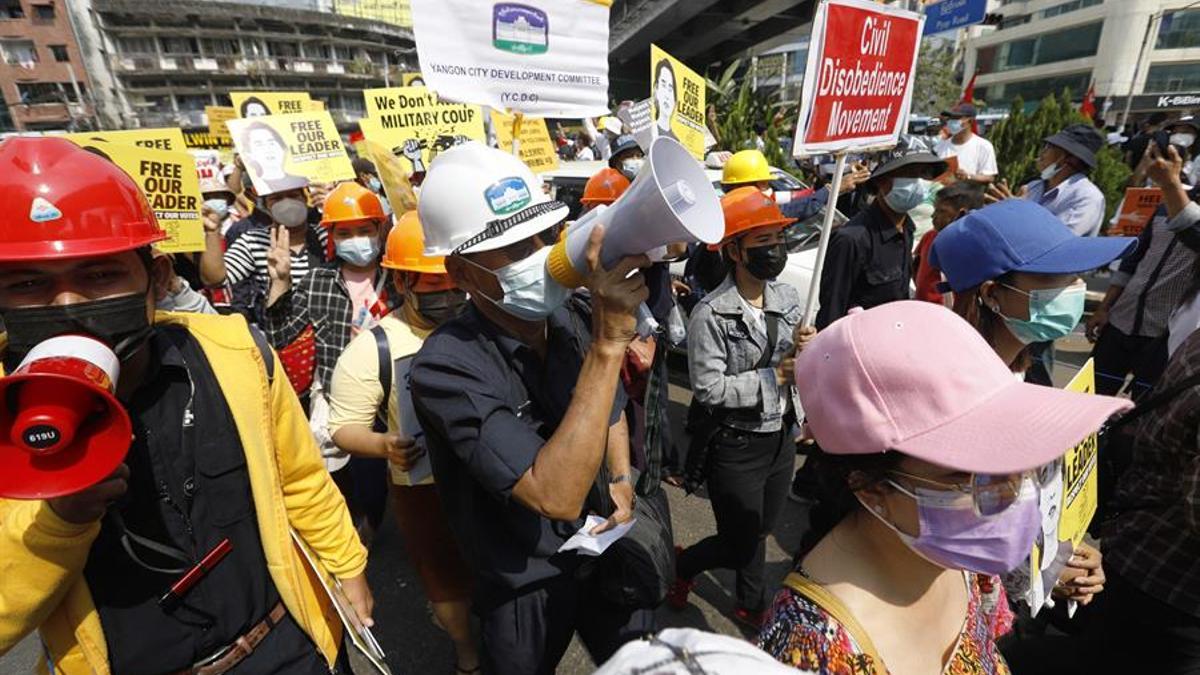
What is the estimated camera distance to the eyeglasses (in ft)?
3.85

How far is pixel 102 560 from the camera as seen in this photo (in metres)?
1.34

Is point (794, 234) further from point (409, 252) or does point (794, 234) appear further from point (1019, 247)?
point (409, 252)

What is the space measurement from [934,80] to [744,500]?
4125cm

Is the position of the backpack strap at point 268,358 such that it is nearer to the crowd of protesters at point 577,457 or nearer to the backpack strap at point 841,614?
the crowd of protesters at point 577,457

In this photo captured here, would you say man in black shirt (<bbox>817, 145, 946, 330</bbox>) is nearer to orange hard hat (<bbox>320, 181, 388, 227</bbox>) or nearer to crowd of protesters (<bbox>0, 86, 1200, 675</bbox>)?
crowd of protesters (<bbox>0, 86, 1200, 675</bbox>)

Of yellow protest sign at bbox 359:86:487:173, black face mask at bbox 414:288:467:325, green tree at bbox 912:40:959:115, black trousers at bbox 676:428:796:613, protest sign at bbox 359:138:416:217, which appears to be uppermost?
green tree at bbox 912:40:959:115

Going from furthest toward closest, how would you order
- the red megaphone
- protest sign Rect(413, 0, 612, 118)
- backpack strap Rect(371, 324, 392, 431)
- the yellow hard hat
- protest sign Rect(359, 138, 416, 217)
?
the yellow hard hat, protest sign Rect(359, 138, 416, 217), protest sign Rect(413, 0, 612, 118), backpack strap Rect(371, 324, 392, 431), the red megaphone

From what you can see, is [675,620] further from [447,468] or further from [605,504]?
[447,468]

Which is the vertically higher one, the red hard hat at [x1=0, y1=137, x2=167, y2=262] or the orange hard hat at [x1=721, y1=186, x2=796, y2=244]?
the red hard hat at [x1=0, y1=137, x2=167, y2=262]

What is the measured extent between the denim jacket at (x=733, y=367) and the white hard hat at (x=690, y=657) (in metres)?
2.01

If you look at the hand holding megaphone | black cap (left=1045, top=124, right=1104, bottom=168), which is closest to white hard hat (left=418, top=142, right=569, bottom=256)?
the hand holding megaphone

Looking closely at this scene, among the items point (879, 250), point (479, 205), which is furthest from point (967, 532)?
point (879, 250)

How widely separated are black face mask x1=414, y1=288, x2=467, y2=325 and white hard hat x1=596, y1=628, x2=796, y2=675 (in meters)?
1.98

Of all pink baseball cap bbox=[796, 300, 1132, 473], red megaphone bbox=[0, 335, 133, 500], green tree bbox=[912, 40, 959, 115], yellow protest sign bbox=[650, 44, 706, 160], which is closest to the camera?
red megaphone bbox=[0, 335, 133, 500]
